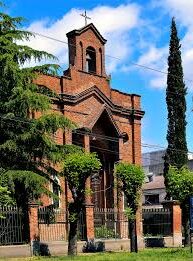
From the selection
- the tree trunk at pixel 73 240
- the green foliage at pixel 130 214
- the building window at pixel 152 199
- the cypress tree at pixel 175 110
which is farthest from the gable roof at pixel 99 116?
the building window at pixel 152 199

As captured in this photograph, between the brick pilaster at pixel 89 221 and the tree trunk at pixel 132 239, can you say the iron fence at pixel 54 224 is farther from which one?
the tree trunk at pixel 132 239

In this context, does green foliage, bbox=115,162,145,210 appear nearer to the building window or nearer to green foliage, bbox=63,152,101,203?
green foliage, bbox=63,152,101,203

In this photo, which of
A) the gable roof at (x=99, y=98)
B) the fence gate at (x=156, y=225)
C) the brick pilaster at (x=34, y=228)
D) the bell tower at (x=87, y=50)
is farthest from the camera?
the bell tower at (x=87, y=50)

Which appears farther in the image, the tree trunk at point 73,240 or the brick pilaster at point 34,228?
the brick pilaster at point 34,228

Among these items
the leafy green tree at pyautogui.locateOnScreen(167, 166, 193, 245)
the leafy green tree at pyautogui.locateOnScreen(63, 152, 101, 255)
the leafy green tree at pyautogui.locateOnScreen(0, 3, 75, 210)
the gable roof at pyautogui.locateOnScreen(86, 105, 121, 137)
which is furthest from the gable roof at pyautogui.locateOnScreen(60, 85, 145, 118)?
the leafy green tree at pyautogui.locateOnScreen(63, 152, 101, 255)

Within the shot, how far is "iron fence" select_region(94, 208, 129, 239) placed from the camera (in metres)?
30.0

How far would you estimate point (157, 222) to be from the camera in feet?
114

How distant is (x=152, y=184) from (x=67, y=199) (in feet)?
109

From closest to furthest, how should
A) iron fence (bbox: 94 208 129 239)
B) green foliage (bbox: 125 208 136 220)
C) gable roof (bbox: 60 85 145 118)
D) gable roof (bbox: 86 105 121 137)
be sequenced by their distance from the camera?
green foliage (bbox: 125 208 136 220) < iron fence (bbox: 94 208 129 239) < gable roof (bbox: 60 85 145 118) < gable roof (bbox: 86 105 121 137)

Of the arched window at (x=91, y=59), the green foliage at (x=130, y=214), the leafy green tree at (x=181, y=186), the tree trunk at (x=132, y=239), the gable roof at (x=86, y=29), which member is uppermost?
the gable roof at (x=86, y=29)

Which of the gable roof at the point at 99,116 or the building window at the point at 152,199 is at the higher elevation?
the gable roof at the point at 99,116

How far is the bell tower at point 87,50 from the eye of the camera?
33781mm

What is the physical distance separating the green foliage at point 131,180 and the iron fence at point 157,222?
6.68m

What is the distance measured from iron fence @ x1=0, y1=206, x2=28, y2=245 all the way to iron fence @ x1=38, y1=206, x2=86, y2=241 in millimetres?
1362
